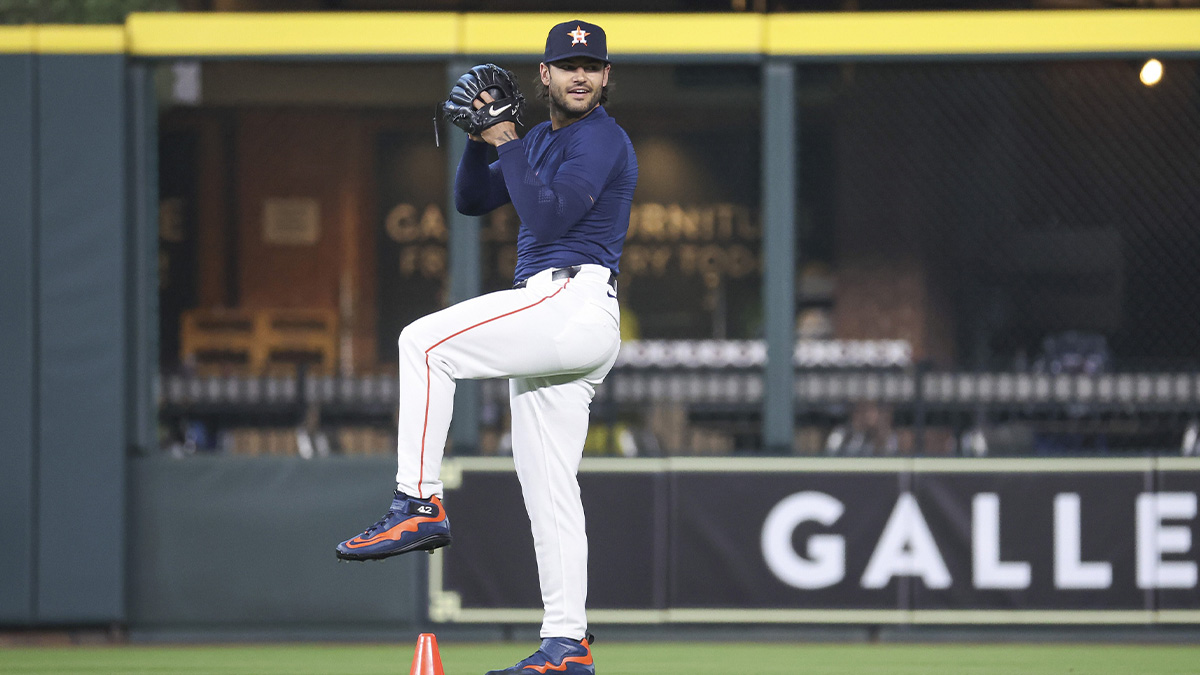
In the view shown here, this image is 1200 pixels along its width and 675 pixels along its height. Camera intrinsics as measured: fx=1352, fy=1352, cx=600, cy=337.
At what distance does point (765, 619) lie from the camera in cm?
629

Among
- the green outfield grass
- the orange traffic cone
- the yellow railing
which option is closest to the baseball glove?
the orange traffic cone

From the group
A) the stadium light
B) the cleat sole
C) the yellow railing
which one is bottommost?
the cleat sole

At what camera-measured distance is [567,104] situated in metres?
4.03

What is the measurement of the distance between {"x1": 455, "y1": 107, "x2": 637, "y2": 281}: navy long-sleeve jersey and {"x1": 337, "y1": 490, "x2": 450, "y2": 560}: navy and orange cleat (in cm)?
81

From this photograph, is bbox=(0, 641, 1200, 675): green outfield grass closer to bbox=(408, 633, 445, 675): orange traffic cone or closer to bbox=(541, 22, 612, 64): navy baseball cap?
bbox=(408, 633, 445, 675): orange traffic cone

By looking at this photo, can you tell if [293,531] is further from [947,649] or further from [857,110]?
[857,110]

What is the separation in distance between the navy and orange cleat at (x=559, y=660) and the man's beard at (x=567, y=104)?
1.58 meters

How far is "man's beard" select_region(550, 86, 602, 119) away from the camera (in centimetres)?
402

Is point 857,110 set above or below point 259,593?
above

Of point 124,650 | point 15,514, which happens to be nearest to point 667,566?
point 124,650

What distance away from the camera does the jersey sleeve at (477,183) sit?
4.25 metres

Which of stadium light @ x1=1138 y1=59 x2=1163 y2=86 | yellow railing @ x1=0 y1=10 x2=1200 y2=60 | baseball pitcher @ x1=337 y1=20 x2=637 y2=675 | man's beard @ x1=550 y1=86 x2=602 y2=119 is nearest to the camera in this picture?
baseball pitcher @ x1=337 y1=20 x2=637 y2=675

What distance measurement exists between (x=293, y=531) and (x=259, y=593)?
33cm

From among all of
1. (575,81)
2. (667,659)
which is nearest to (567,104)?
(575,81)
